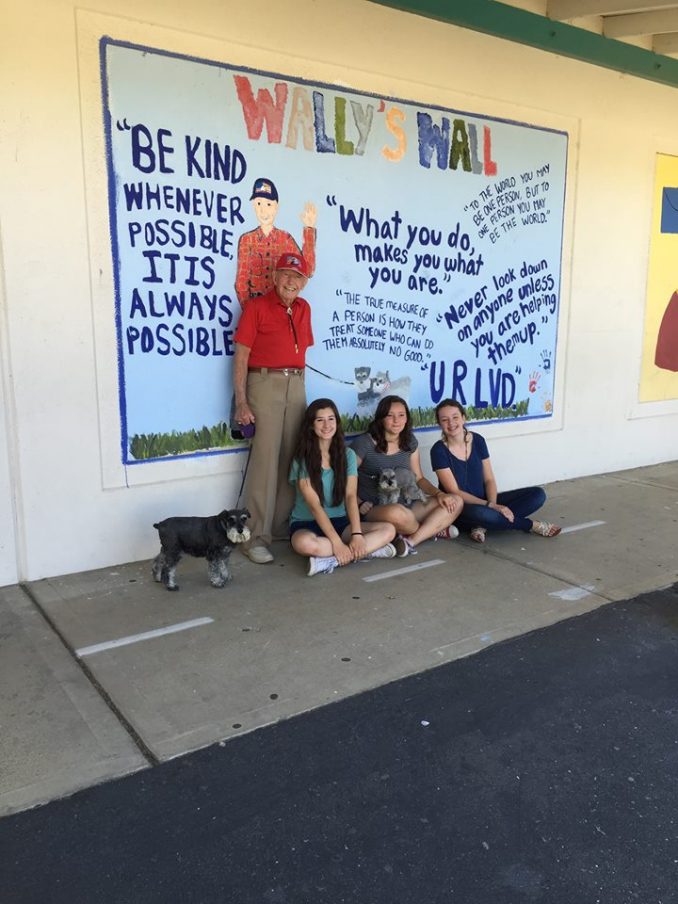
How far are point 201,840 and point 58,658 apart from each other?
1439mm

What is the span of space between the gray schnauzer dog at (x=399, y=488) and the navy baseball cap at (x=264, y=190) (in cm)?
195

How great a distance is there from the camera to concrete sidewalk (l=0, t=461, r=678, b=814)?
2.88 meters

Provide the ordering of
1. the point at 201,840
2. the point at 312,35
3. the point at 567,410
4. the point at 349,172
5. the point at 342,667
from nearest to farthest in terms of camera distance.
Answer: the point at 201,840
the point at 342,667
the point at 312,35
the point at 349,172
the point at 567,410

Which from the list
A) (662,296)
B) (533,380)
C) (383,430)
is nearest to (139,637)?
(383,430)

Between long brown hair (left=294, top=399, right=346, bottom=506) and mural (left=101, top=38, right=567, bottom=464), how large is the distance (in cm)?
57

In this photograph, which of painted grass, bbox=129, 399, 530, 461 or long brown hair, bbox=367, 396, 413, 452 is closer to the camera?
painted grass, bbox=129, 399, 530, 461

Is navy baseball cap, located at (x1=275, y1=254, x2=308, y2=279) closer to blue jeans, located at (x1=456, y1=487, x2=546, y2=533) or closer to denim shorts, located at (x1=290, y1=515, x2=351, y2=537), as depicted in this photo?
denim shorts, located at (x1=290, y1=515, x2=351, y2=537)

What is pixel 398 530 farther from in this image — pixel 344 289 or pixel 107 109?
pixel 107 109

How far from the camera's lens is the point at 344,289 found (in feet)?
17.7

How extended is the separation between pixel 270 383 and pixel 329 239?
3.79 feet

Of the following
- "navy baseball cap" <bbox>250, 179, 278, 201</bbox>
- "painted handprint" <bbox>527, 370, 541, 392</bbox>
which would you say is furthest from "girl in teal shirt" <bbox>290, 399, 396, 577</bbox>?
"painted handprint" <bbox>527, 370, 541, 392</bbox>

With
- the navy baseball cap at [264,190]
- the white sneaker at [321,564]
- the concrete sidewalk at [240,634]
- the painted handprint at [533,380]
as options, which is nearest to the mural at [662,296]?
the painted handprint at [533,380]

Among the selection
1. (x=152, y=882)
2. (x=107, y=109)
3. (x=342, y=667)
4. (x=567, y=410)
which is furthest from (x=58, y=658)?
(x=567, y=410)

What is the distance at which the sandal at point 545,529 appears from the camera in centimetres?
530
